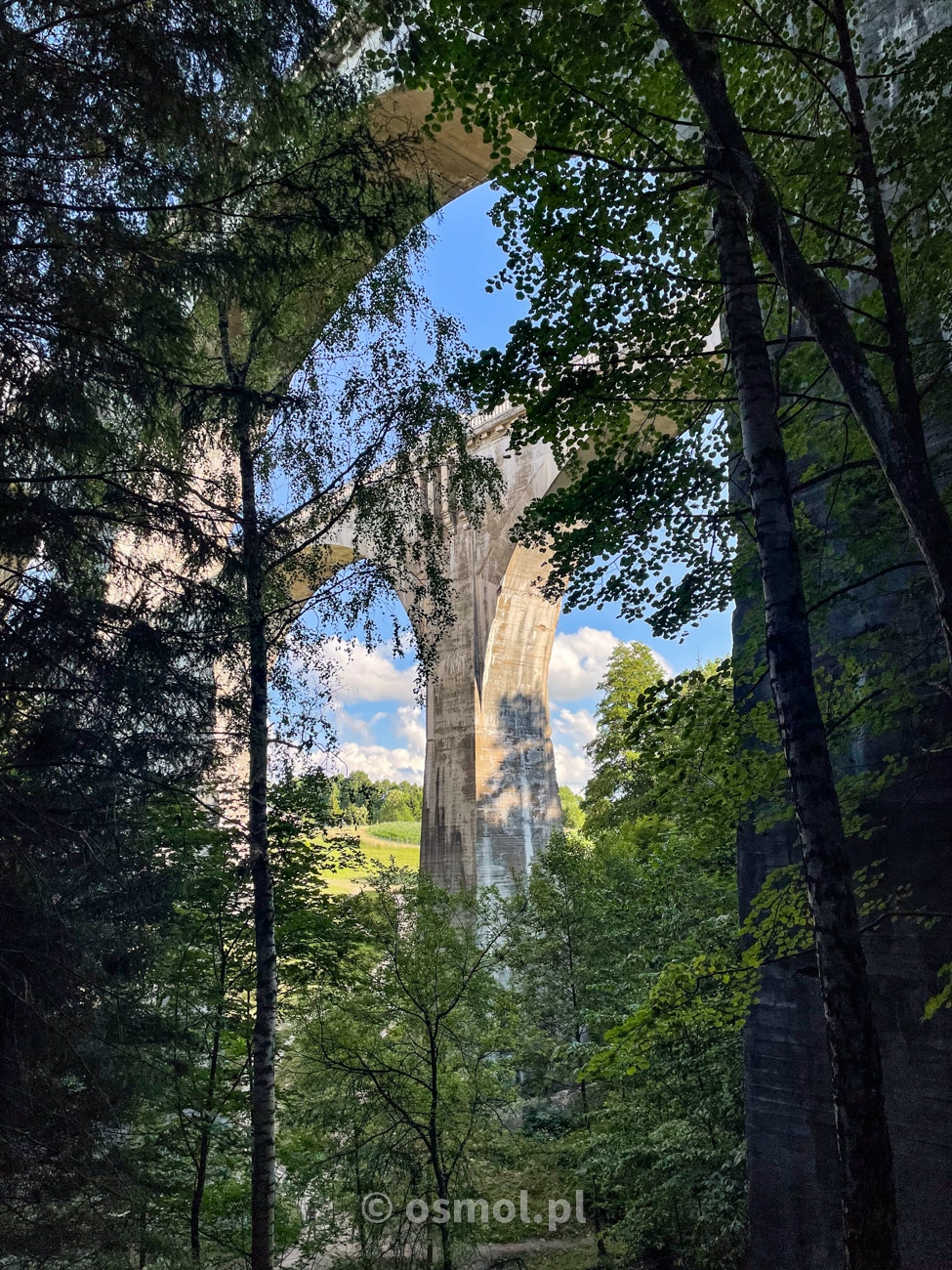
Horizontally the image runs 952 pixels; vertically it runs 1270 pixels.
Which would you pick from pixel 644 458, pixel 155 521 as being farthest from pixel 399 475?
pixel 155 521

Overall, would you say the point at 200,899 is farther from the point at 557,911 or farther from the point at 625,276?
the point at 625,276

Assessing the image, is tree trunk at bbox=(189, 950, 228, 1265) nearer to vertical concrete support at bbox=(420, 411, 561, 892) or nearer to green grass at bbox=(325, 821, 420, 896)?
vertical concrete support at bbox=(420, 411, 561, 892)

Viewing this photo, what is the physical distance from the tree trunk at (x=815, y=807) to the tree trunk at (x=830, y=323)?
19 centimetres

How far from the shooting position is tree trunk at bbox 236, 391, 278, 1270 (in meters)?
6.14

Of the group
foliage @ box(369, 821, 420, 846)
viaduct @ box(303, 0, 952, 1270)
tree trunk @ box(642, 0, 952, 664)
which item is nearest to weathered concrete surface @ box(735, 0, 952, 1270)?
viaduct @ box(303, 0, 952, 1270)

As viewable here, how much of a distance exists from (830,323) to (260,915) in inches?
214

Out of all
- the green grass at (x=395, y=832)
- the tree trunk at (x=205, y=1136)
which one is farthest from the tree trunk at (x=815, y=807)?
the green grass at (x=395, y=832)

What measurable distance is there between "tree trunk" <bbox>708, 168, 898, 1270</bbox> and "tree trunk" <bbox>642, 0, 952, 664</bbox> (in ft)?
0.63

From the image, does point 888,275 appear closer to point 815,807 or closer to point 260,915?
point 815,807

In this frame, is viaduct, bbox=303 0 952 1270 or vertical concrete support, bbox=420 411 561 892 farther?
vertical concrete support, bbox=420 411 561 892

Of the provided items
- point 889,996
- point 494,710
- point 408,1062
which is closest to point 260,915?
point 408,1062

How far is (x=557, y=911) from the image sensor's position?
1240 cm

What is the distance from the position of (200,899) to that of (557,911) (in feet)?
18.6

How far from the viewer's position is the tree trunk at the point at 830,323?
380cm
